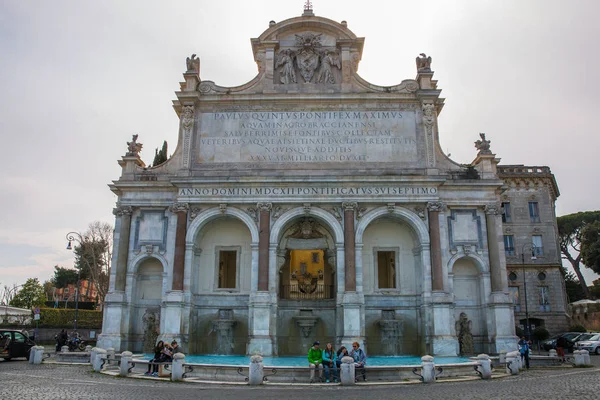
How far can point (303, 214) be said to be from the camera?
1128 inches

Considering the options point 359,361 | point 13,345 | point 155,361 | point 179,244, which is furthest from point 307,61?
point 13,345

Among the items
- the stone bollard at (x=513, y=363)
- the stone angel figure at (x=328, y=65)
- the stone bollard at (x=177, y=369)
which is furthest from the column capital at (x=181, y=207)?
the stone bollard at (x=513, y=363)

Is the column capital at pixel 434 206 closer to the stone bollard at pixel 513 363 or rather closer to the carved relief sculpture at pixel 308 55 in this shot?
the stone bollard at pixel 513 363

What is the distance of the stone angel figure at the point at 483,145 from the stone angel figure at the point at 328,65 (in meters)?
9.45

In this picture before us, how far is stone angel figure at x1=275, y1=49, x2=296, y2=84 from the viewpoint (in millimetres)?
31406

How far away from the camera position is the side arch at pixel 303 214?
2819 cm

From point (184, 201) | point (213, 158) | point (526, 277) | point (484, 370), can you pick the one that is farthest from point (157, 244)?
point (526, 277)

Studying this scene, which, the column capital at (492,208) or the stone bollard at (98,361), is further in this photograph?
the column capital at (492,208)

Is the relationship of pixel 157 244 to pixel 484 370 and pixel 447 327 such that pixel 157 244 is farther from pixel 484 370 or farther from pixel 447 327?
pixel 484 370

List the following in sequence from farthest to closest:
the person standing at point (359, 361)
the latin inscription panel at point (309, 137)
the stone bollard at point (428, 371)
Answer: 1. the latin inscription panel at point (309, 137)
2. the person standing at point (359, 361)
3. the stone bollard at point (428, 371)

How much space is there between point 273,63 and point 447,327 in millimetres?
18122

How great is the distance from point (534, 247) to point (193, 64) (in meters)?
35.0

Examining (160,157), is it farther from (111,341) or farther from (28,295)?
(28,295)

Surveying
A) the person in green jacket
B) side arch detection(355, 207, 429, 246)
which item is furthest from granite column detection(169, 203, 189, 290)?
the person in green jacket
